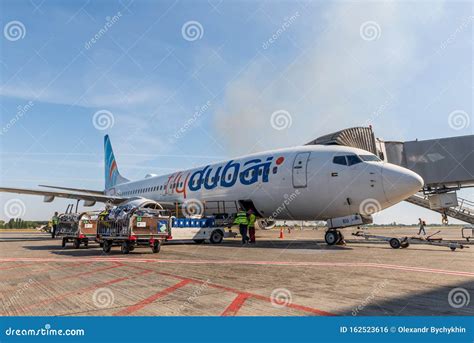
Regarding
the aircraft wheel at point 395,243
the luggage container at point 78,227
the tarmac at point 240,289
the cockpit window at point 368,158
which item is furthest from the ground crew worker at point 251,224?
the tarmac at point 240,289

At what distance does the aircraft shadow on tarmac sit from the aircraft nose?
26.5 feet

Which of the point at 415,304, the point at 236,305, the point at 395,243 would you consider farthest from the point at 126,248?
the point at 395,243

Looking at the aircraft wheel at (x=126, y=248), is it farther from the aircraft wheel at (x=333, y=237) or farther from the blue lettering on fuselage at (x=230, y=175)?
the aircraft wheel at (x=333, y=237)

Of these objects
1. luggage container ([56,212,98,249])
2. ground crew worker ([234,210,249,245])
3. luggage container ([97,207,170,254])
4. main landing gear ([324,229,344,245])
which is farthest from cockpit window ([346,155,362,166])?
luggage container ([56,212,98,249])

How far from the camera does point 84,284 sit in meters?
6.59

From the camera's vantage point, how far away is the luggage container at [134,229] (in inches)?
499

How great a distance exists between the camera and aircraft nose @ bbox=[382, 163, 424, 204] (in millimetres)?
13625

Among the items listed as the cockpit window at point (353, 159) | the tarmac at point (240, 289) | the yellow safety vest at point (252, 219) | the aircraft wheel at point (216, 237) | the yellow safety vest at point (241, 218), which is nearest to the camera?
the tarmac at point (240, 289)

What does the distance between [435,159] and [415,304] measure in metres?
19.4

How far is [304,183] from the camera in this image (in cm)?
1580

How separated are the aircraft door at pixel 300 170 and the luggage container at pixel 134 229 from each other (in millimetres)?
6028

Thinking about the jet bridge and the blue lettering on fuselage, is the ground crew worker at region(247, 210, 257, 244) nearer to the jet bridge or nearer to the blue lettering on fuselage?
the blue lettering on fuselage
